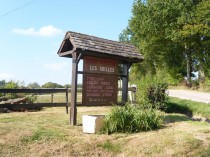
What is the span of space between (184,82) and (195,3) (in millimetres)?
9588

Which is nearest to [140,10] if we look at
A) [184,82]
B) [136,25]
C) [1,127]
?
[136,25]

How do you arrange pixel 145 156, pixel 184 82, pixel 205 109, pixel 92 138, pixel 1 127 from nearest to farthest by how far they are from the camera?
pixel 145 156, pixel 92 138, pixel 1 127, pixel 205 109, pixel 184 82

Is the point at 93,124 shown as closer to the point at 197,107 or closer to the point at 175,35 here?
the point at 197,107

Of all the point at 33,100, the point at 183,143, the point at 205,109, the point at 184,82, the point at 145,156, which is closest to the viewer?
the point at 145,156

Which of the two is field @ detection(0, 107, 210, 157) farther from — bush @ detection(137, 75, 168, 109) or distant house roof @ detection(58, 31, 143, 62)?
bush @ detection(137, 75, 168, 109)

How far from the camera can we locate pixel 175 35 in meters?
36.2

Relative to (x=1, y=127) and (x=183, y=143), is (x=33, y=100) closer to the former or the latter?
(x=1, y=127)

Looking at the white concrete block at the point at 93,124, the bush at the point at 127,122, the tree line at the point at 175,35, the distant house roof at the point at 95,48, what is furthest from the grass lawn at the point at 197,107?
the tree line at the point at 175,35

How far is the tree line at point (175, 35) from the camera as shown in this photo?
35.5m

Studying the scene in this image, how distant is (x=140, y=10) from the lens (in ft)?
136

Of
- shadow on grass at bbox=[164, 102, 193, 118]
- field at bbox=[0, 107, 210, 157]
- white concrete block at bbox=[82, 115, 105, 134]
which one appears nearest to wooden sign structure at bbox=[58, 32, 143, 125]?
white concrete block at bbox=[82, 115, 105, 134]

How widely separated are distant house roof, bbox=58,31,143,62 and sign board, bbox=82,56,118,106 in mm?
323

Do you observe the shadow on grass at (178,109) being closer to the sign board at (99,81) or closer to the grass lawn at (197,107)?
the grass lawn at (197,107)

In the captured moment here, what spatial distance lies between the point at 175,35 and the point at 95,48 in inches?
1026
